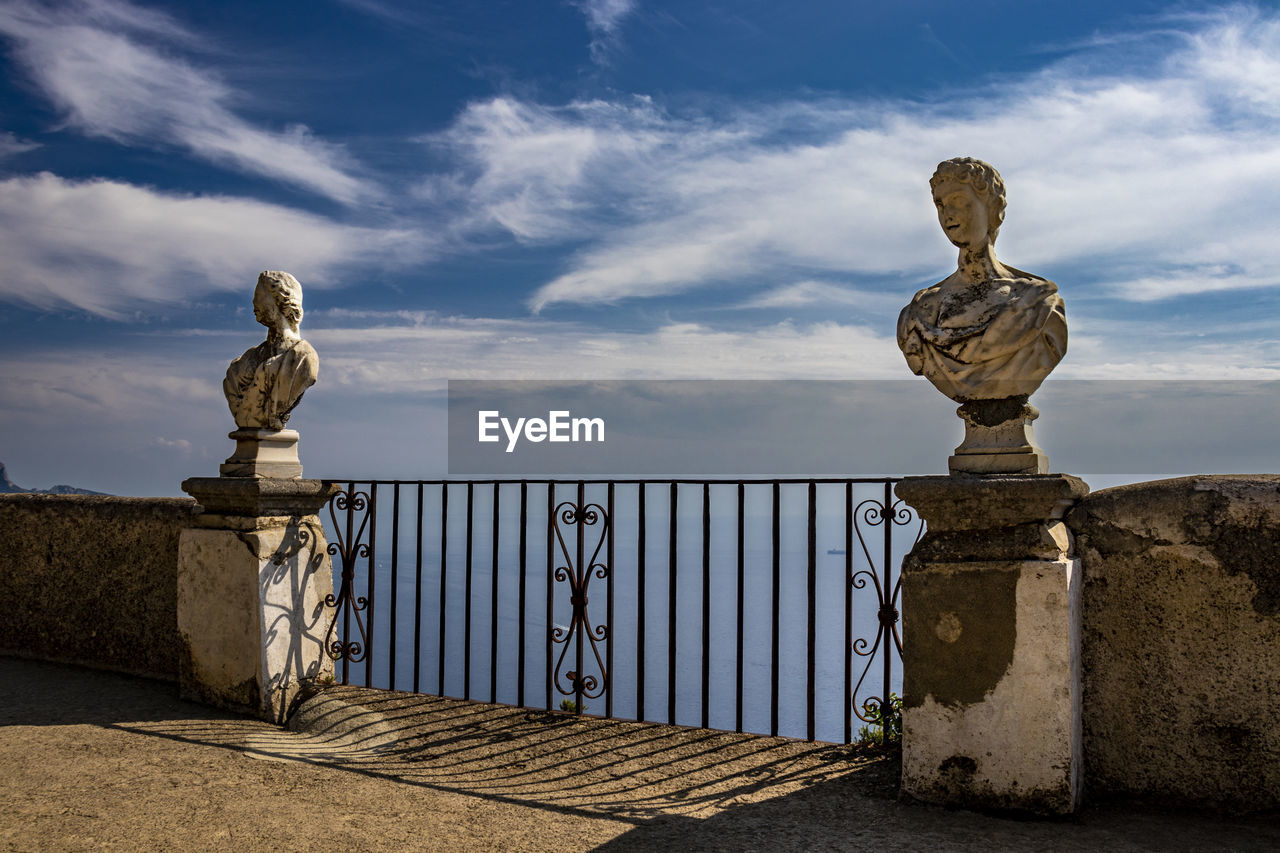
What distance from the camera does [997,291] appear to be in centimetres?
359

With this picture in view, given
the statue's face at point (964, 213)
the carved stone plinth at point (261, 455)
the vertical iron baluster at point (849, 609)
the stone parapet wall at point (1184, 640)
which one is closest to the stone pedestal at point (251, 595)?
the carved stone plinth at point (261, 455)

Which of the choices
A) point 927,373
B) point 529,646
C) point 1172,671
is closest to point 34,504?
point 529,646

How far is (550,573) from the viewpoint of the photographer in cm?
497

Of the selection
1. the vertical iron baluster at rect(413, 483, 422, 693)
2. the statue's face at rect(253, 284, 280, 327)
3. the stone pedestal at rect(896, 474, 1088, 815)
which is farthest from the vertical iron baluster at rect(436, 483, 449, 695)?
the stone pedestal at rect(896, 474, 1088, 815)

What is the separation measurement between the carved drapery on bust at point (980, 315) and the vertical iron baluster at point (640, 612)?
1.70 meters

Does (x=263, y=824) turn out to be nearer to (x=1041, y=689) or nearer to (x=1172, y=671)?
(x=1041, y=689)

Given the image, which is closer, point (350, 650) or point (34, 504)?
point (350, 650)

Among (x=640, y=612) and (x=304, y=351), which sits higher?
(x=304, y=351)

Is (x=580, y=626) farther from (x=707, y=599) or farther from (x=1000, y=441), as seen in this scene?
(x=1000, y=441)

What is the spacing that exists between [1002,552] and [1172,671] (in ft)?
2.54

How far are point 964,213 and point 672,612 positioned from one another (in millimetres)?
2414

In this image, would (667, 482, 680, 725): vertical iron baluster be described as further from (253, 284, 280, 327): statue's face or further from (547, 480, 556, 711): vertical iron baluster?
(253, 284, 280, 327): statue's face

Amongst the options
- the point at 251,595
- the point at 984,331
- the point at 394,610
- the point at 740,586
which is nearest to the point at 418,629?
the point at 394,610

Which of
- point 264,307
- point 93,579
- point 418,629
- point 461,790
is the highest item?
point 264,307
